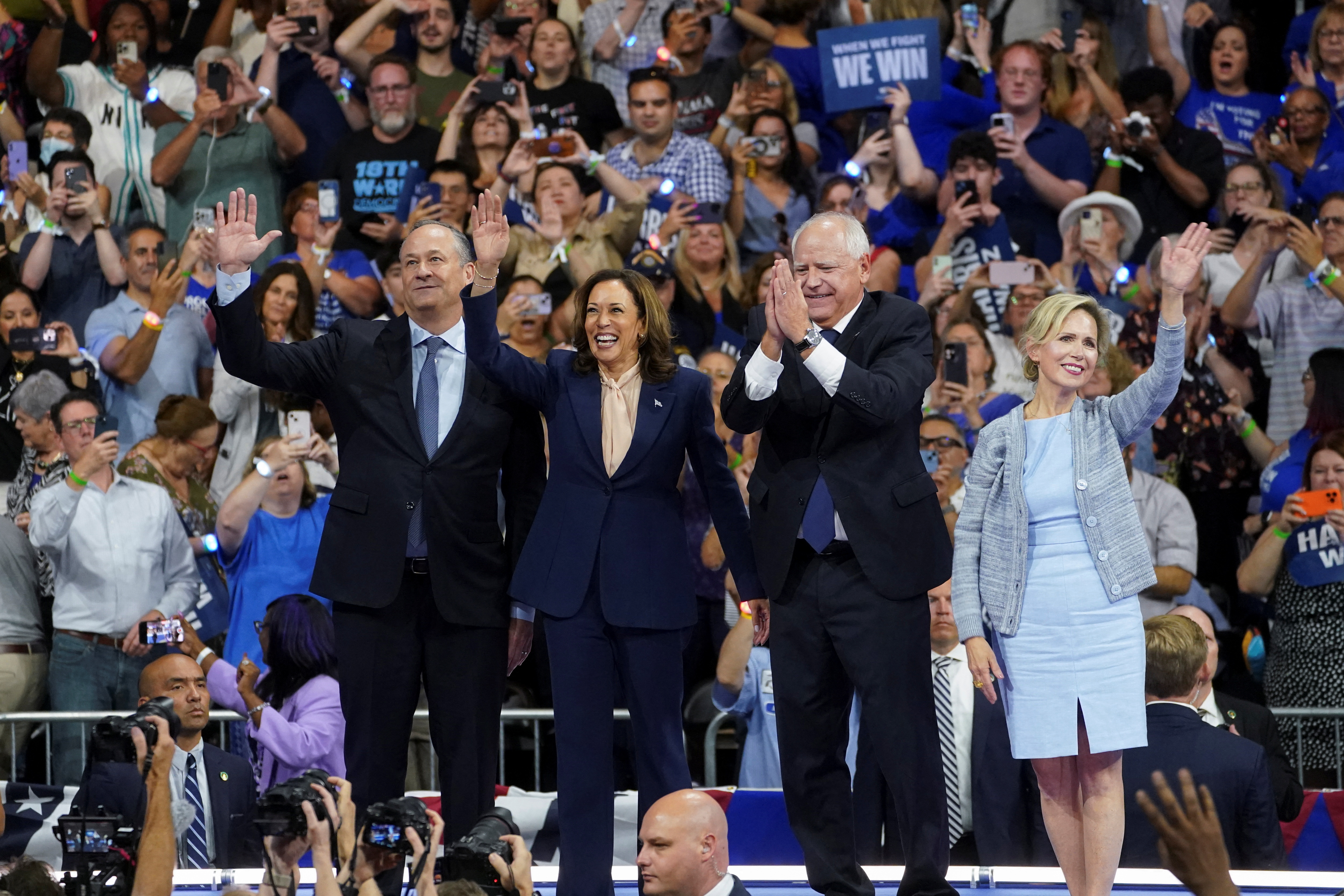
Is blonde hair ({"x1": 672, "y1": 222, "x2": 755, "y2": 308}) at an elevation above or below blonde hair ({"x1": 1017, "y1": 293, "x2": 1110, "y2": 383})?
above

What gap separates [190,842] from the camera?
5.07 metres

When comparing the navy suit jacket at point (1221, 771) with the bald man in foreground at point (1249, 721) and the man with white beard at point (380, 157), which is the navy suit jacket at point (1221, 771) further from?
the man with white beard at point (380, 157)

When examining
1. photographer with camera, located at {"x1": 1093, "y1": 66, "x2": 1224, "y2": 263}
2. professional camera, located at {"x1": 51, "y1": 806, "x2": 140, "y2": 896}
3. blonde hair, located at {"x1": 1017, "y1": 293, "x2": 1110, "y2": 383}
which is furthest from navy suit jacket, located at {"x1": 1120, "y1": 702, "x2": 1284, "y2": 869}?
photographer with camera, located at {"x1": 1093, "y1": 66, "x2": 1224, "y2": 263}

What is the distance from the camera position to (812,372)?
3.71m

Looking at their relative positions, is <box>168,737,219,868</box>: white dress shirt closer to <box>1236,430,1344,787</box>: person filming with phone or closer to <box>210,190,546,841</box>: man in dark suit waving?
<box>210,190,546,841</box>: man in dark suit waving

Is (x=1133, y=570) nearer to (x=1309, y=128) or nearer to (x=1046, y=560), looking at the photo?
(x=1046, y=560)

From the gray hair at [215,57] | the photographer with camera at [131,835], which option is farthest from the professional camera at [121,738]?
the gray hair at [215,57]

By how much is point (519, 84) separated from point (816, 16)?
5.11 feet

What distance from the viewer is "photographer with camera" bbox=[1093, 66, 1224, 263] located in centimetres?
738

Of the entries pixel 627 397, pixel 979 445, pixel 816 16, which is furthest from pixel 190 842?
pixel 816 16

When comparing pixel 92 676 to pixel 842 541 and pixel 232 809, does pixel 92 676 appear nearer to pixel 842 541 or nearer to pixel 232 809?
pixel 232 809

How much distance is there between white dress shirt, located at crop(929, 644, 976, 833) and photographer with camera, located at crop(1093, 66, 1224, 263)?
2804mm

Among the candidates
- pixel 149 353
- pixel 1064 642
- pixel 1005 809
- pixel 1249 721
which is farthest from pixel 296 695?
pixel 1249 721

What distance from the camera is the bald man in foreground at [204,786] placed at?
5.06 m
